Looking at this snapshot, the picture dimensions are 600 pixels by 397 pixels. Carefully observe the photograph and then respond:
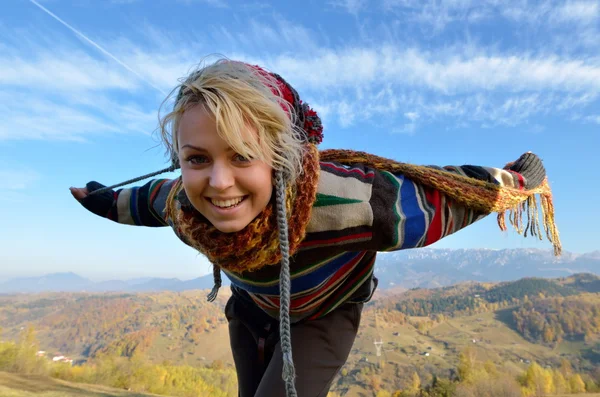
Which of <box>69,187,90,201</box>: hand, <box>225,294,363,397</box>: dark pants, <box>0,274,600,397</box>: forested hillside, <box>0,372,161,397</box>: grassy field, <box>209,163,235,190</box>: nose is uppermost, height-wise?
<box>69,187,90,201</box>: hand

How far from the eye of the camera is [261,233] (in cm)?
137

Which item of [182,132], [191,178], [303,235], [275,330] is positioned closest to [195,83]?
[182,132]

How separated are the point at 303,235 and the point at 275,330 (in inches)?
29.4

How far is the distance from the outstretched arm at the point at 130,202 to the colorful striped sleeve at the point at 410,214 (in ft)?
3.86

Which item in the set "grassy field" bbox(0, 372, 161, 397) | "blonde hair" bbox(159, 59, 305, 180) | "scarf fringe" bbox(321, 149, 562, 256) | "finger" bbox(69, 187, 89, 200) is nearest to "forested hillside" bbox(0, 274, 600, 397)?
"grassy field" bbox(0, 372, 161, 397)

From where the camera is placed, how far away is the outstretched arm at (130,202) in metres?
2.21

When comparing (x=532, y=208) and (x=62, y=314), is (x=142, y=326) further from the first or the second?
(x=532, y=208)

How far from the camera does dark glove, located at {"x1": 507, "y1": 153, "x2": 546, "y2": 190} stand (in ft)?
6.40

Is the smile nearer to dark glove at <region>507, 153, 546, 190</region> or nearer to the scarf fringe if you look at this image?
the scarf fringe

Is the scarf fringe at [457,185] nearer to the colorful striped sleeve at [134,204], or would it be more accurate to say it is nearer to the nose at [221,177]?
the nose at [221,177]

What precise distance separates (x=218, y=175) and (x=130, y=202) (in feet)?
3.96

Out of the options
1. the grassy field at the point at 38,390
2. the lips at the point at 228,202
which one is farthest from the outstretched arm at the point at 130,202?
the grassy field at the point at 38,390

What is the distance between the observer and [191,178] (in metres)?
1.35

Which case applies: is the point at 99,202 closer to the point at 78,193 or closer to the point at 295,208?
the point at 78,193
